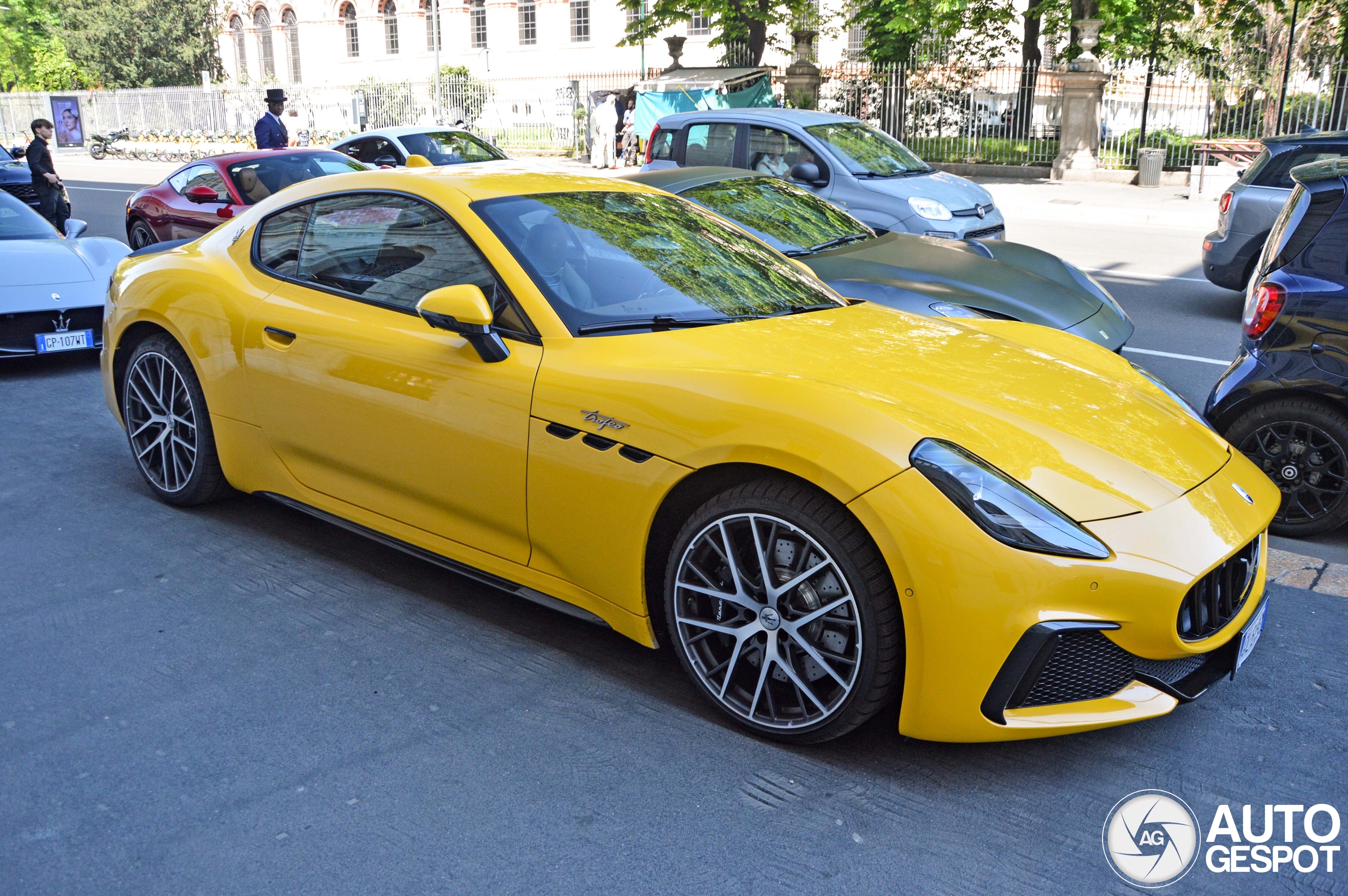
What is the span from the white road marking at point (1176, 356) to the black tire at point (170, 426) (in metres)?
6.06

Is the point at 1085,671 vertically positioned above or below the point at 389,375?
below

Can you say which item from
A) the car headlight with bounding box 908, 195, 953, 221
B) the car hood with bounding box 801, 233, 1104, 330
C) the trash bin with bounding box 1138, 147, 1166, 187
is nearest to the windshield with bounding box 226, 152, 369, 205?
the car headlight with bounding box 908, 195, 953, 221

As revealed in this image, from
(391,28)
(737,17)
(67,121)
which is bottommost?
(67,121)

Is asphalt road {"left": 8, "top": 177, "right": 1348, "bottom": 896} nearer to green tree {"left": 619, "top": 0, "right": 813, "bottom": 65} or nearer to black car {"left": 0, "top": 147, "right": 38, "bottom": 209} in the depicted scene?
black car {"left": 0, "top": 147, "right": 38, "bottom": 209}

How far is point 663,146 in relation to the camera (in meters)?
11.5

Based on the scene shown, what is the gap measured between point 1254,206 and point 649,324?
8029 millimetres

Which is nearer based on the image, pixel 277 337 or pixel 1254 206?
pixel 277 337

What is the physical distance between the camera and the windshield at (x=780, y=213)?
7.30m

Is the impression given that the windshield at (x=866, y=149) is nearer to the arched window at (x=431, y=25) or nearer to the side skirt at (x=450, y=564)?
the side skirt at (x=450, y=564)

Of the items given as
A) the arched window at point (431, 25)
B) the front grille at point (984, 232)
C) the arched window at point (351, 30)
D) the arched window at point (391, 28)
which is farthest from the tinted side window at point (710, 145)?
the arched window at point (351, 30)

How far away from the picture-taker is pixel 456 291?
137 inches

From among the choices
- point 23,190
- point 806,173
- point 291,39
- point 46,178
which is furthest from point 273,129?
point 291,39

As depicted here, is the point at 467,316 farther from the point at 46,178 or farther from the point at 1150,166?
the point at 1150,166

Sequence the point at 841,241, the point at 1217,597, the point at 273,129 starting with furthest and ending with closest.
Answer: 1. the point at 273,129
2. the point at 841,241
3. the point at 1217,597
